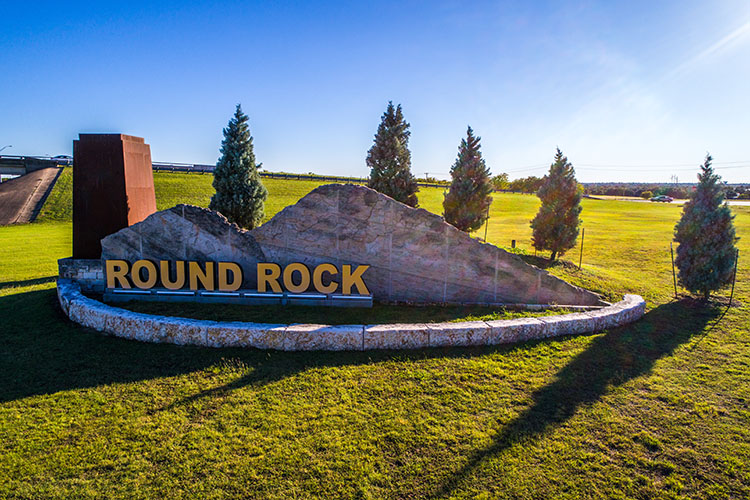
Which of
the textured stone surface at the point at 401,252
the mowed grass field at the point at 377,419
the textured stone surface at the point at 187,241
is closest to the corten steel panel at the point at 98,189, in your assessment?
the textured stone surface at the point at 187,241

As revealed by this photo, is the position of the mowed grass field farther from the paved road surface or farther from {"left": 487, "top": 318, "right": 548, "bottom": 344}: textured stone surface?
the paved road surface

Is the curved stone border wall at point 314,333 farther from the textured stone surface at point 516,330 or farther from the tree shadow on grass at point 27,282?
the tree shadow on grass at point 27,282

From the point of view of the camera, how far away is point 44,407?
6504mm

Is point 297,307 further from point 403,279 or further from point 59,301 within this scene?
point 59,301

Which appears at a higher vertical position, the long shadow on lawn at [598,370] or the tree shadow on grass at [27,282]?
the tree shadow on grass at [27,282]

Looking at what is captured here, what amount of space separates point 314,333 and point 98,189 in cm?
1000

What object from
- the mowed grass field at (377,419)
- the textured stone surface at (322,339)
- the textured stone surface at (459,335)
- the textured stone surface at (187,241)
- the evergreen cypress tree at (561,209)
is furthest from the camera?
the evergreen cypress tree at (561,209)

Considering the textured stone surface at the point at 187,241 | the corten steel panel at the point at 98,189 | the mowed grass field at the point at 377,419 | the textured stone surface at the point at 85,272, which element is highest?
the corten steel panel at the point at 98,189

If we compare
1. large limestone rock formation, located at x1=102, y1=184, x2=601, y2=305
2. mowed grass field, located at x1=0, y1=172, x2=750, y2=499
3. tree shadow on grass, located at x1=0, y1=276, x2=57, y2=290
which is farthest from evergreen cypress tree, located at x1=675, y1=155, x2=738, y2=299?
tree shadow on grass, located at x1=0, y1=276, x2=57, y2=290

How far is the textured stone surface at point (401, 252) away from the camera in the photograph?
39.7ft

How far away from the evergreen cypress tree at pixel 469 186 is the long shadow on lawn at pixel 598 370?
11.3 metres

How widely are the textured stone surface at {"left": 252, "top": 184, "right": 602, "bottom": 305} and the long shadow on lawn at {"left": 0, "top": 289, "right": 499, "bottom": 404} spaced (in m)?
3.77

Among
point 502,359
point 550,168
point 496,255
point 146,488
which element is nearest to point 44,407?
point 146,488

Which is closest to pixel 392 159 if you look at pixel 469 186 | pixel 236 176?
pixel 469 186
